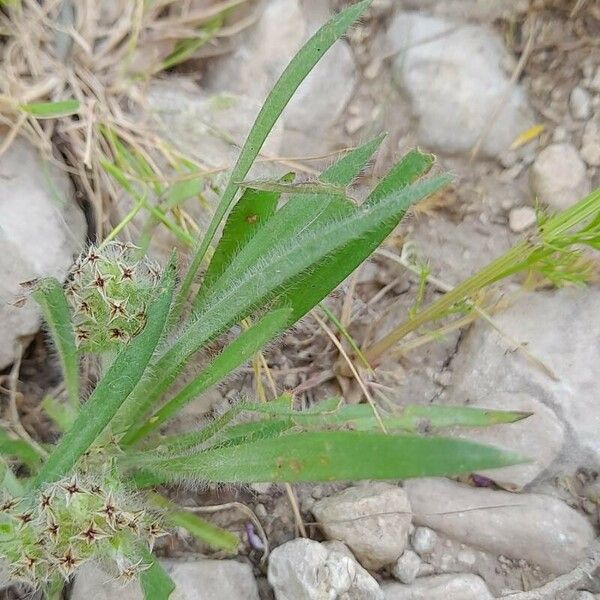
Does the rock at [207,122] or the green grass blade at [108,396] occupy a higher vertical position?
the rock at [207,122]

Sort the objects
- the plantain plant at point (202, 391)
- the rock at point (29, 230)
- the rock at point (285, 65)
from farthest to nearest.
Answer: the rock at point (285, 65)
the rock at point (29, 230)
the plantain plant at point (202, 391)

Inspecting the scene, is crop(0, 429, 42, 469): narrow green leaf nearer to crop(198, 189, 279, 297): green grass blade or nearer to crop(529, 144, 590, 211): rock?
crop(198, 189, 279, 297): green grass blade

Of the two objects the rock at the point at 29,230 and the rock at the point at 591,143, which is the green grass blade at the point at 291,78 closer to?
the rock at the point at 29,230

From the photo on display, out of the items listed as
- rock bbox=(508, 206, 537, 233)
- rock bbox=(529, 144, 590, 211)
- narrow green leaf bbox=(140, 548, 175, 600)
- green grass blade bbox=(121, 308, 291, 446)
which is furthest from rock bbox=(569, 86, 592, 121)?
narrow green leaf bbox=(140, 548, 175, 600)

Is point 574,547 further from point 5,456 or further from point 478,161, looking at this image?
point 5,456

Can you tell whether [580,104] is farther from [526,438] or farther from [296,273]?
[296,273]

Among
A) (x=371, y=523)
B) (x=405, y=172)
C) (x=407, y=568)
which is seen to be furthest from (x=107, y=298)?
(x=407, y=568)

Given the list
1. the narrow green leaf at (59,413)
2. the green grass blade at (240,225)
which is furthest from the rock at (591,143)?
the narrow green leaf at (59,413)
